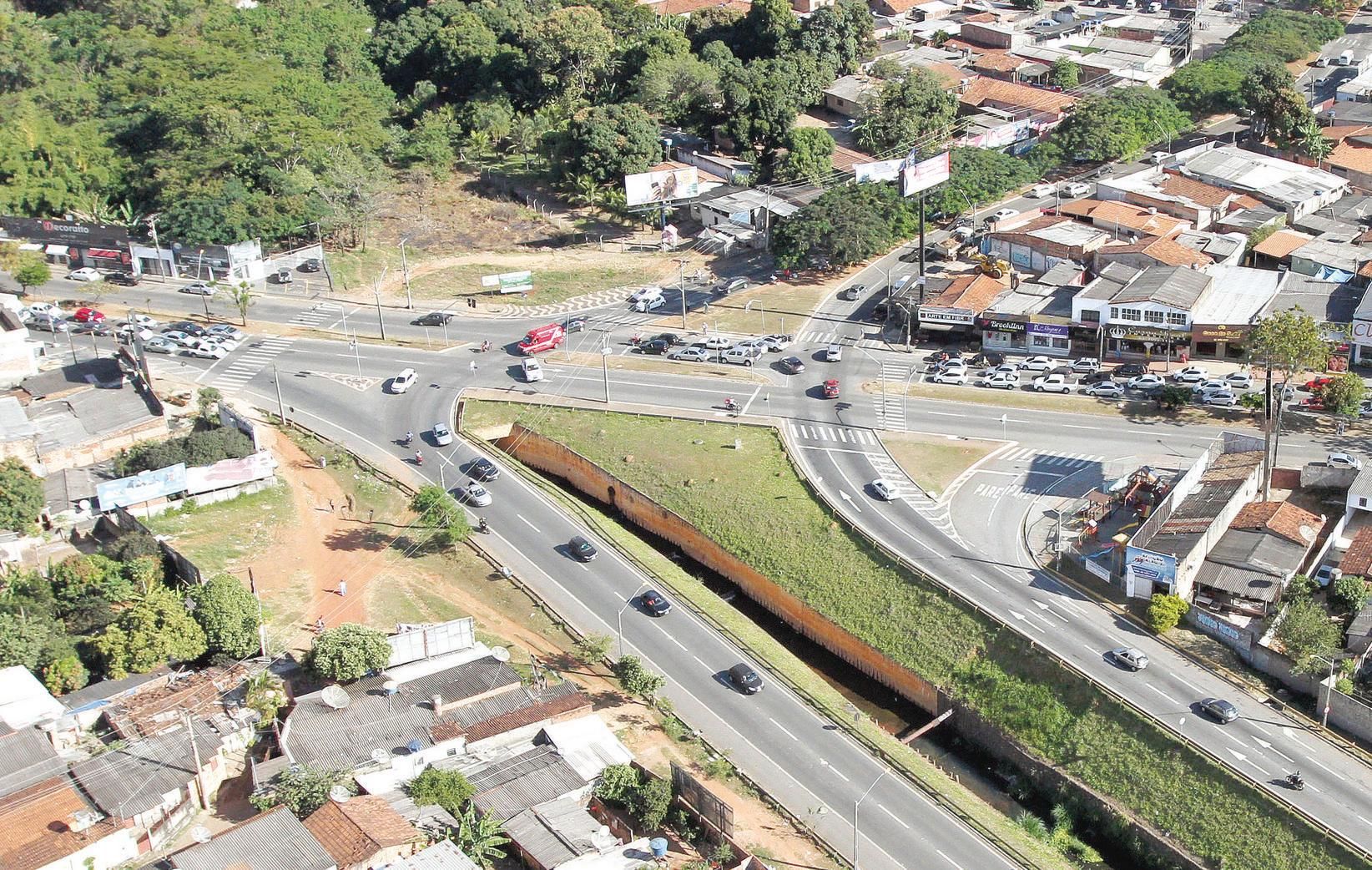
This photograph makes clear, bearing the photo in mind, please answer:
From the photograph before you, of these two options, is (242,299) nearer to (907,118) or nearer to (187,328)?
(187,328)

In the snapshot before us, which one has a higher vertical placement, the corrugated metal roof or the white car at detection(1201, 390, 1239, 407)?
the white car at detection(1201, 390, 1239, 407)

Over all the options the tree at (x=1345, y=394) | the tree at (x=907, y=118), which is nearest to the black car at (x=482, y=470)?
the tree at (x=1345, y=394)

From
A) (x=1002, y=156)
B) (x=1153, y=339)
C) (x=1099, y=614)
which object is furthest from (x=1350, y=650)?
(x=1002, y=156)

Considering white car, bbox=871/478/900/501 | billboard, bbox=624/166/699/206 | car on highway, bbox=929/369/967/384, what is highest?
billboard, bbox=624/166/699/206

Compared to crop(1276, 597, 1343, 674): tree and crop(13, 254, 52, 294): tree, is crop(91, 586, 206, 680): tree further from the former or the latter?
crop(1276, 597, 1343, 674): tree

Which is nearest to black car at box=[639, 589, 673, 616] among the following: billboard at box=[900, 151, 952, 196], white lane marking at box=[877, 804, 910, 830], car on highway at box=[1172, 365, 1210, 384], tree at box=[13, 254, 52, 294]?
white lane marking at box=[877, 804, 910, 830]

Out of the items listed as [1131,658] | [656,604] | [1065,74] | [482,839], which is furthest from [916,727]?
[1065,74]
